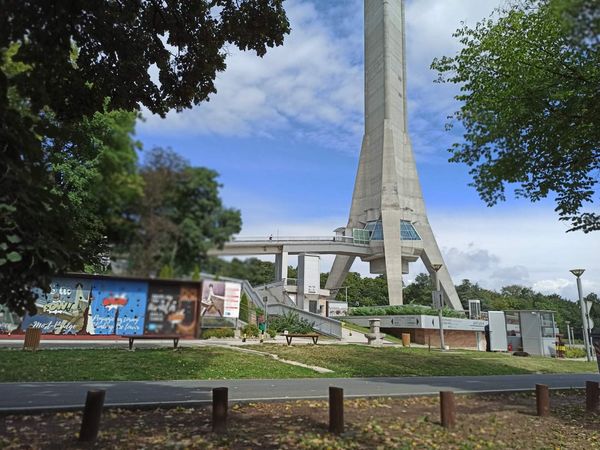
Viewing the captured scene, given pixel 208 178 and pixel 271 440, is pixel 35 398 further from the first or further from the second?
pixel 208 178

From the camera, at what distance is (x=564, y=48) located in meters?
12.3

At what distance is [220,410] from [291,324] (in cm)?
2549

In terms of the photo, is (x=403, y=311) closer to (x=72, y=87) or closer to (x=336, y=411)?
(x=336, y=411)

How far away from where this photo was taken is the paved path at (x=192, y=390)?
828 centimetres

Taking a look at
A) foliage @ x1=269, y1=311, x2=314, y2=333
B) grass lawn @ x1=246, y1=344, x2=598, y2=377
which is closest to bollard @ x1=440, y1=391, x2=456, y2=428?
grass lawn @ x1=246, y1=344, x2=598, y2=377

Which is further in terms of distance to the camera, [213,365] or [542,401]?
[213,365]

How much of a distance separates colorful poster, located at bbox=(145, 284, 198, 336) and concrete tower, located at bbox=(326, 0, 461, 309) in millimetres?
63106

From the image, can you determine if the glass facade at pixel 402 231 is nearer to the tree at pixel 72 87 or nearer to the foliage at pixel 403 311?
the foliage at pixel 403 311

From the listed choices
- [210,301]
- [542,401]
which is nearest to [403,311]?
[542,401]

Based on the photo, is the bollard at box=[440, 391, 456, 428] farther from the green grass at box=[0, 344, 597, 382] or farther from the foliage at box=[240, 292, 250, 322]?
the green grass at box=[0, 344, 597, 382]

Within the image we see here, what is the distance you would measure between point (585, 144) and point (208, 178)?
41.3 ft

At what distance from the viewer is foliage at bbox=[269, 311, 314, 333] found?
1211 inches

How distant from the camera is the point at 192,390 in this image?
10.2 m

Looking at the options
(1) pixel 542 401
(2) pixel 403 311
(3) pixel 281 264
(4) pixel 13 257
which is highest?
(3) pixel 281 264
